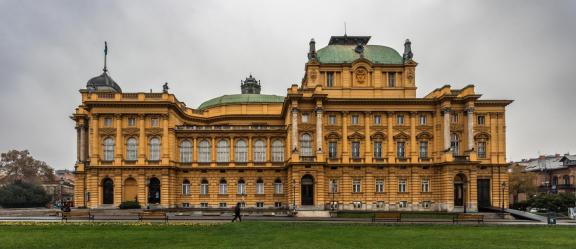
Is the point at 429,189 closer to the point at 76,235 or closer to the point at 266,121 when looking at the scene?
the point at 266,121

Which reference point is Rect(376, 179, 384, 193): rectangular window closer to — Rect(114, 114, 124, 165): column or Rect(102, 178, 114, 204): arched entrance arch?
Rect(114, 114, 124, 165): column

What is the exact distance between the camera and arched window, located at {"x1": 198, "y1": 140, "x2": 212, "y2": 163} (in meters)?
75.6

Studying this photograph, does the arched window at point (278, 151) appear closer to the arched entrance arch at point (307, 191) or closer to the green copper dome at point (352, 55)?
the arched entrance arch at point (307, 191)

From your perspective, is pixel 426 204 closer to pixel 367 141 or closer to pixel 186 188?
pixel 367 141

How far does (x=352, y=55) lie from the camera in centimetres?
7556

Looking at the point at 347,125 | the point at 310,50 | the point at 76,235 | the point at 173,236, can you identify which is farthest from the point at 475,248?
the point at 310,50

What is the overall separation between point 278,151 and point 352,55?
718 inches

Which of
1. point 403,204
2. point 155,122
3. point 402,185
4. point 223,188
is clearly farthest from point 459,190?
point 155,122

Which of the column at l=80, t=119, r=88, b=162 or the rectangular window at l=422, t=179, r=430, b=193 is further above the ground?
the column at l=80, t=119, r=88, b=162

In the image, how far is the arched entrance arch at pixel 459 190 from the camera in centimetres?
7056

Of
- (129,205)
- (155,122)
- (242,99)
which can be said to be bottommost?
(129,205)

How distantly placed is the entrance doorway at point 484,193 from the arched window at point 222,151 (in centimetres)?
3719

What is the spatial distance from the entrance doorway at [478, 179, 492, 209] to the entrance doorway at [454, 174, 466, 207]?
3758 millimetres

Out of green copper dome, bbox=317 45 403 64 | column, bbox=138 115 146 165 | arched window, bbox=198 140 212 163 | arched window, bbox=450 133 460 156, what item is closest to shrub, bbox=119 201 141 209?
column, bbox=138 115 146 165
